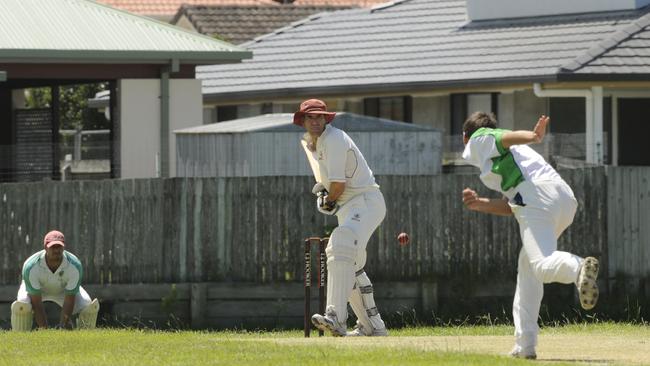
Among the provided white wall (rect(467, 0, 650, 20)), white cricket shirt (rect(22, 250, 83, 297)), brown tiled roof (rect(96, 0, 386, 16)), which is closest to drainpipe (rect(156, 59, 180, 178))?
white wall (rect(467, 0, 650, 20))

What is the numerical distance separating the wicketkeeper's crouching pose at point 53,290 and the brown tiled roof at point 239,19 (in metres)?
24.6

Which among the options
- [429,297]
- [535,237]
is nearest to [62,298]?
[429,297]

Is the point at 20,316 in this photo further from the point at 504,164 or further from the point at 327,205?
the point at 504,164

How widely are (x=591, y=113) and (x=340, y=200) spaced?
12.8 m

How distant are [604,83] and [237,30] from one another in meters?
18.1

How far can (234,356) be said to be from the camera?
12.1 metres

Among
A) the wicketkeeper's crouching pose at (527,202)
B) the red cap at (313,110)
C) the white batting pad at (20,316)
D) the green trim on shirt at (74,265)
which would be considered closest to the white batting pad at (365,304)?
the red cap at (313,110)

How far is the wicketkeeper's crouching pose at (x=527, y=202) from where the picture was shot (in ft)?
38.7

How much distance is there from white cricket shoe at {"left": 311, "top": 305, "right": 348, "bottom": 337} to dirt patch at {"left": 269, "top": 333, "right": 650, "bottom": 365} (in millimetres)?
89

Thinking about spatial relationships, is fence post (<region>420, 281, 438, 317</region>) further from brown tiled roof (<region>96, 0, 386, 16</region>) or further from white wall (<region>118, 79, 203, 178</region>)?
brown tiled roof (<region>96, 0, 386, 16</region>)

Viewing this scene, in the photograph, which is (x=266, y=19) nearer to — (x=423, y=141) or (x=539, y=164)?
(x=423, y=141)

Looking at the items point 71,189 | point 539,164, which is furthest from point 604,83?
point 539,164

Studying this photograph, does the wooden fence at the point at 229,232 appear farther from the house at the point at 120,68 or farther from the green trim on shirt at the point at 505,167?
the green trim on shirt at the point at 505,167

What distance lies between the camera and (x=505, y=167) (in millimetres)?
12062
